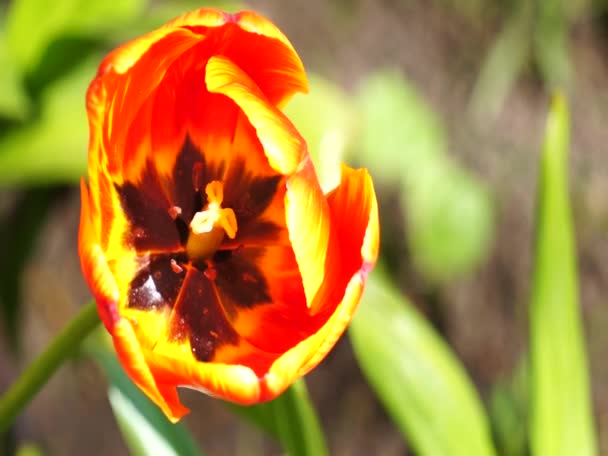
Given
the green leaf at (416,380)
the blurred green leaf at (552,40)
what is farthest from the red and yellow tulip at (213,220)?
the blurred green leaf at (552,40)

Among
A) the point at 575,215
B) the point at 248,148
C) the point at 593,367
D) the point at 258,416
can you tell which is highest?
the point at 248,148

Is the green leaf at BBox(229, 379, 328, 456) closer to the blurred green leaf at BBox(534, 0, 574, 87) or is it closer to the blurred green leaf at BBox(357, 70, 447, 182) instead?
the blurred green leaf at BBox(357, 70, 447, 182)

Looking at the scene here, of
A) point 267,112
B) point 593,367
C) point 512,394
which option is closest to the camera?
point 267,112

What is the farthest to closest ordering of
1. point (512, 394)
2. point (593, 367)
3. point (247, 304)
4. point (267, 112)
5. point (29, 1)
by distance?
point (593, 367), point (512, 394), point (29, 1), point (247, 304), point (267, 112)

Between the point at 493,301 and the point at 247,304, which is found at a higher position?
the point at 247,304

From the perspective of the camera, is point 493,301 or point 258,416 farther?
point 493,301

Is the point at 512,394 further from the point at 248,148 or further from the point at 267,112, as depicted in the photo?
the point at 267,112

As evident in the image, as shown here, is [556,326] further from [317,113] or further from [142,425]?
[317,113]

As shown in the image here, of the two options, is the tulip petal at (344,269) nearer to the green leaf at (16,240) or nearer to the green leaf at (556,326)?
the green leaf at (556,326)

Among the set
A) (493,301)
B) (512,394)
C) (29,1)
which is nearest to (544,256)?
(29,1)
